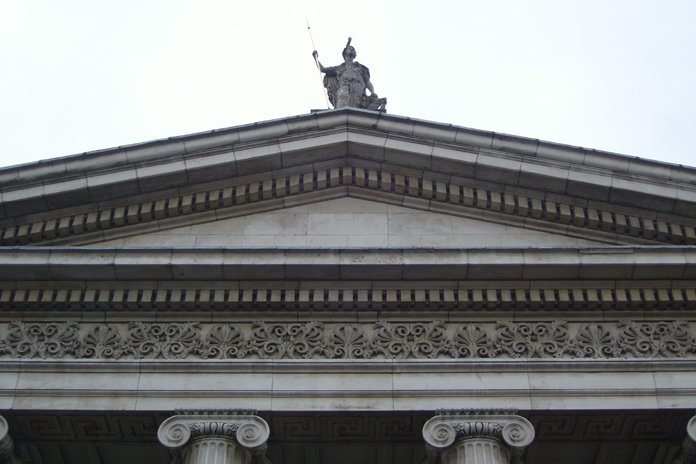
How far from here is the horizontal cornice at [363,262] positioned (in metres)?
14.9

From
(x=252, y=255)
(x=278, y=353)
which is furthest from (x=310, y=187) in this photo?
(x=278, y=353)

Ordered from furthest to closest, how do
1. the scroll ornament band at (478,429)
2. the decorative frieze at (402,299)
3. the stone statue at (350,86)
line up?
1. the stone statue at (350,86)
2. the decorative frieze at (402,299)
3. the scroll ornament band at (478,429)

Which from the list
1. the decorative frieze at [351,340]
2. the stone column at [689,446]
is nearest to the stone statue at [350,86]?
the decorative frieze at [351,340]

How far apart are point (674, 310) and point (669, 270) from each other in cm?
63

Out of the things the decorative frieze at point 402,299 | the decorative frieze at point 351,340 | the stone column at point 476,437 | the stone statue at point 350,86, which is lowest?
the stone column at point 476,437

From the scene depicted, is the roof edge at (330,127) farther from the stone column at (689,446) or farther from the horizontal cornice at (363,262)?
the stone column at (689,446)

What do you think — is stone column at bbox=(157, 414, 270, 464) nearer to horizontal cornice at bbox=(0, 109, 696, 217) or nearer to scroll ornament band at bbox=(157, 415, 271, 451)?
scroll ornament band at bbox=(157, 415, 271, 451)

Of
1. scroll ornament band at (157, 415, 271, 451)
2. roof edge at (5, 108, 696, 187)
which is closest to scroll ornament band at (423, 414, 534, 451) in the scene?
scroll ornament band at (157, 415, 271, 451)

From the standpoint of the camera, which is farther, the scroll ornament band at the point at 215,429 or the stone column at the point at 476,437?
the scroll ornament band at the point at 215,429

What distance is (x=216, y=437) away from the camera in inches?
538

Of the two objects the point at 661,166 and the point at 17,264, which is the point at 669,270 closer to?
the point at 661,166

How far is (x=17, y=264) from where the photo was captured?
15.1 m

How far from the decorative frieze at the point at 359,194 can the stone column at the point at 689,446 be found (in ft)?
11.4

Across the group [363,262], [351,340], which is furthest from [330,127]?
[351,340]
